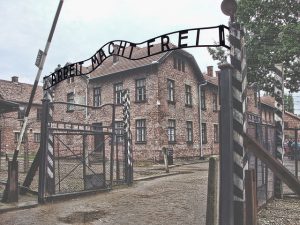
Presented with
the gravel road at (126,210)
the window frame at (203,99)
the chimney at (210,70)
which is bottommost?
the gravel road at (126,210)

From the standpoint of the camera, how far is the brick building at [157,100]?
25.1m

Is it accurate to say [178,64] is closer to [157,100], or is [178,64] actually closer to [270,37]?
[157,100]

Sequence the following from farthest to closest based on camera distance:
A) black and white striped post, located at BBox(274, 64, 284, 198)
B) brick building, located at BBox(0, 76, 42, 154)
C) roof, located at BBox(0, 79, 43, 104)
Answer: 1. roof, located at BBox(0, 79, 43, 104)
2. brick building, located at BBox(0, 76, 42, 154)
3. black and white striped post, located at BBox(274, 64, 284, 198)

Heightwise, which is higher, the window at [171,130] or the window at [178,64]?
the window at [178,64]

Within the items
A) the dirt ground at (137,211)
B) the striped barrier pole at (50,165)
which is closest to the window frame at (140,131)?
the dirt ground at (137,211)

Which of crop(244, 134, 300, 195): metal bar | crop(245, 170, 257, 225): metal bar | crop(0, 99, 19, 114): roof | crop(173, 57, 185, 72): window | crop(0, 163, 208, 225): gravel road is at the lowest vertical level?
crop(0, 163, 208, 225): gravel road

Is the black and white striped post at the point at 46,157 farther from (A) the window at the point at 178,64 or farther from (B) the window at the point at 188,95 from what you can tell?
(B) the window at the point at 188,95

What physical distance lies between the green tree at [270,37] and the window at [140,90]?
7.47m

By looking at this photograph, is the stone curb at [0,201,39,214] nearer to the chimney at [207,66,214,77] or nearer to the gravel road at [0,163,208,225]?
the gravel road at [0,163,208,225]

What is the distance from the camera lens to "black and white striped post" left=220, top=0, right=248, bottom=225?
16.6 ft

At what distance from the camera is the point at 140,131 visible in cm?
2586

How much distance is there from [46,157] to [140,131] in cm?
1619

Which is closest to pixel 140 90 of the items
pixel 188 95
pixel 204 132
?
pixel 188 95

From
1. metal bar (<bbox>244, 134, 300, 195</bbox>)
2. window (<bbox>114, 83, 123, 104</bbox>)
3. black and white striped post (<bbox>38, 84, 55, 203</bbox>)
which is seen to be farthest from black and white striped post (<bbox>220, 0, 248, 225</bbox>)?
window (<bbox>114, 83, 123, 104</bbox>)
